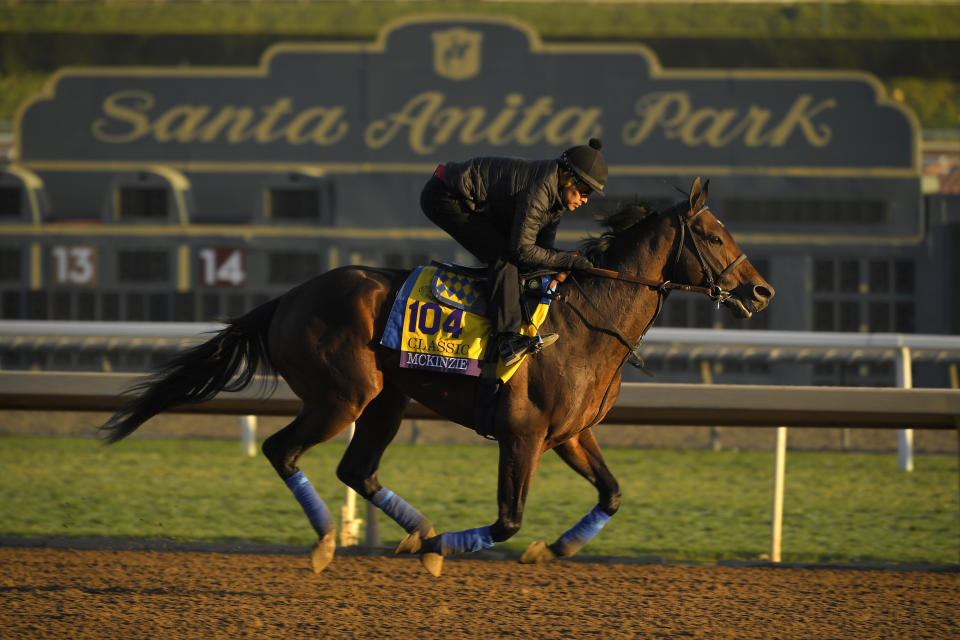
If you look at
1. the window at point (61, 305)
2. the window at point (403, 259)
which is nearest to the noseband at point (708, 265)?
the window at point (403, 259)

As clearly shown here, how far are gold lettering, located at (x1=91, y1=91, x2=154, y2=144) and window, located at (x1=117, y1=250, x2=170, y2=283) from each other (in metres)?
1.66

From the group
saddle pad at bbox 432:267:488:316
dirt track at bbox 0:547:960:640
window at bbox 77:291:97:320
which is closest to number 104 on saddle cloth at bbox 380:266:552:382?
saddle pad at bbox 432:267:488:316

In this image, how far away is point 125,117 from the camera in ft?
46.5

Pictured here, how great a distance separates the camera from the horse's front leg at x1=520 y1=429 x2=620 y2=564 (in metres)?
5.03

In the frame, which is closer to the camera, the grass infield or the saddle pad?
the saddle pad

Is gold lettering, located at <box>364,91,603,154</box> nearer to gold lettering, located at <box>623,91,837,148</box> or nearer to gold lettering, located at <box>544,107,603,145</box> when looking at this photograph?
gold lettering, located at <box>544,107,603,145</box>

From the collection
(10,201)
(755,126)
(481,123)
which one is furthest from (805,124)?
(10,201)

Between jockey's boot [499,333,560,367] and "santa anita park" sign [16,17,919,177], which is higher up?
"santa anita park" sign [16,17,919,177]

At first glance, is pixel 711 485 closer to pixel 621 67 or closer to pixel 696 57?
pixel 621 67

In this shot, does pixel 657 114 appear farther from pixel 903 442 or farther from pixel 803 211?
pixel 903 442

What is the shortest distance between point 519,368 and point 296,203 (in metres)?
8.94

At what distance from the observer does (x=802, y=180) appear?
13133mm

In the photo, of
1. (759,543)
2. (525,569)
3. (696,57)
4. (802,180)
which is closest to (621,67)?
(802,180)

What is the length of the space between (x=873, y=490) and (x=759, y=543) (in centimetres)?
215
